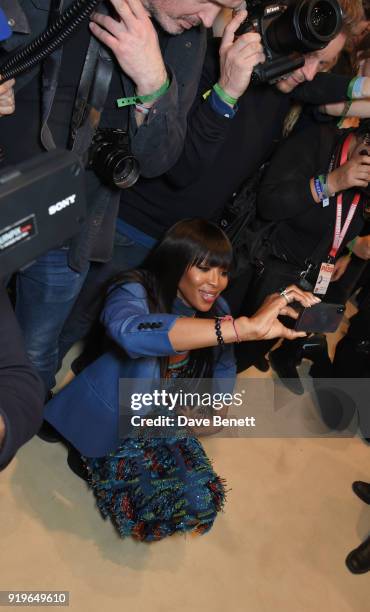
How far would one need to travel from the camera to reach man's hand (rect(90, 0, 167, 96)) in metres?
1.17

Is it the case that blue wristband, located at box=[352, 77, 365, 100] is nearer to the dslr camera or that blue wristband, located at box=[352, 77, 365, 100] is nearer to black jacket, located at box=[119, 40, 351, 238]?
black jacket, located at box=[119, 40, 351, 238]

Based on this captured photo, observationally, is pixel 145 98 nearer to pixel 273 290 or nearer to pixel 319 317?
pixel 319 317

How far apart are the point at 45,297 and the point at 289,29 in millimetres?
901

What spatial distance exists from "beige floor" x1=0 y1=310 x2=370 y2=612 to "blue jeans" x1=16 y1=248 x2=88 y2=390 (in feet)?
1.66

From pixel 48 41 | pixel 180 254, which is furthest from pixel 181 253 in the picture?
pixel 48 41

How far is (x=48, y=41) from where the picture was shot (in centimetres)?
111

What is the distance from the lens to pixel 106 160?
1.27 m

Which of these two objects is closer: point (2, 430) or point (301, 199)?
point (2, 430)

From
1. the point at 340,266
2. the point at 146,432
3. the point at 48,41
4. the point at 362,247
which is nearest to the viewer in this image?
the point at 48,41

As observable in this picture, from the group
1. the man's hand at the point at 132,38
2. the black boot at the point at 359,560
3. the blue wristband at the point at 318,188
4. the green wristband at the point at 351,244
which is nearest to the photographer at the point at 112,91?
the man's hand at the point at 132,38

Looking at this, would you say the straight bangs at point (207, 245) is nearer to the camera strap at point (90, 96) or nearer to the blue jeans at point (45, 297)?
the blue jeans at point (45, 297)

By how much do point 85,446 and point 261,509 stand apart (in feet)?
2.52

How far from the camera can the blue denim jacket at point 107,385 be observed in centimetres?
158
